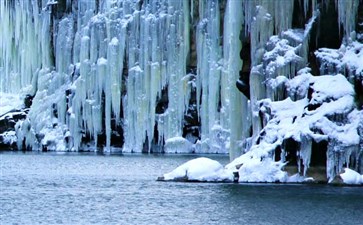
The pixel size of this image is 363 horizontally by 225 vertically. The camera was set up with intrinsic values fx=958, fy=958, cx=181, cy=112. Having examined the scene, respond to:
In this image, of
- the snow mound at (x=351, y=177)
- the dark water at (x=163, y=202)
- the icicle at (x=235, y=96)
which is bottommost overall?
the dark water at (x=163, y=202)

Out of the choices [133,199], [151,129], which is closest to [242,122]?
[133,199]

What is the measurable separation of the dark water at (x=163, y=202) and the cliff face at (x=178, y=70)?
456cm

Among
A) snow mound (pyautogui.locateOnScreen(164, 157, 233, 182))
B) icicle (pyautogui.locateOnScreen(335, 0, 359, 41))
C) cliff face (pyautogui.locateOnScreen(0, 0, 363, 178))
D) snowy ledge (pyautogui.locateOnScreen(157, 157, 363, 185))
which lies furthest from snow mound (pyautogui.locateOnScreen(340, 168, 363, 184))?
icicle (pyautogui.locateOnScreen(335, 0, 359, 41))

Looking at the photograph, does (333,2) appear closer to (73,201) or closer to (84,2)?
(73,201)

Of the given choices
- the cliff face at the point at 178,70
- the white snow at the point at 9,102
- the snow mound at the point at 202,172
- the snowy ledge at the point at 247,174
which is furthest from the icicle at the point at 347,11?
the white snow at the point at 9,102

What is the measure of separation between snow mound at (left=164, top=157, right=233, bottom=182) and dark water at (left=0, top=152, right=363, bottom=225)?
30.4 inches

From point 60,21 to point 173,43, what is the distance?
16.2 metres

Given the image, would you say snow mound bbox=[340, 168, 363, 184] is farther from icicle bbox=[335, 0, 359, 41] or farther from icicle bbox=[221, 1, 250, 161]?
icicle bbox=[221, 1, 250, 161]

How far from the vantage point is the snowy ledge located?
40.4 metres

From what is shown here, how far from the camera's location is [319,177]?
41500 millimetres

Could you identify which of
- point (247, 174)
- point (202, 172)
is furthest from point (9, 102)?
point (247, 174)

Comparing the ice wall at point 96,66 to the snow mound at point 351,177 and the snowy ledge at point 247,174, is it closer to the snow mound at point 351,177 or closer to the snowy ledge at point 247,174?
the snowy ledge at point 247,174

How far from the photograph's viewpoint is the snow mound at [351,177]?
40.0 metres

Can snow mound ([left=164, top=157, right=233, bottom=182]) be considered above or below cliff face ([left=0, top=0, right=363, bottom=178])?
below
